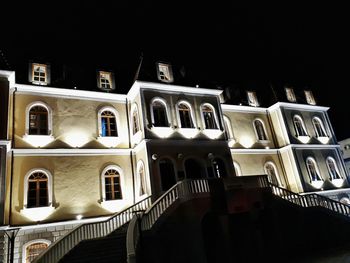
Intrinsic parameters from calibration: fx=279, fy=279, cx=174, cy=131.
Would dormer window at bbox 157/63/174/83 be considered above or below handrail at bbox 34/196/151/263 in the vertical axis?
above

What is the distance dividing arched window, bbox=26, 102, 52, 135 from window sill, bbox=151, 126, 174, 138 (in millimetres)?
6233

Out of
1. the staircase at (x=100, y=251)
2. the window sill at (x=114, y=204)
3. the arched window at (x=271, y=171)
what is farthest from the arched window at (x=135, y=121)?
the arched window at (x=271, y=171)

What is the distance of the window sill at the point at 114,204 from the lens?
16.5 m

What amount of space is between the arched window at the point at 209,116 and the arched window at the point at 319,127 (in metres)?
11.8

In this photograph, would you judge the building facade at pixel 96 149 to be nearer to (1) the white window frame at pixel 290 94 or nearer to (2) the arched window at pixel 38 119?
(2) the arched window at pixel 38 119

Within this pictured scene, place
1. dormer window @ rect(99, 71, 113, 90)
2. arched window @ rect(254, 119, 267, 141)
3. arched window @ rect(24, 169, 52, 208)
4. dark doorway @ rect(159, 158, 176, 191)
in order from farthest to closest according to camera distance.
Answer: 1. arched window @ rect(254, 119, 267, 141)
2. dormer window @ rect(99, 71, 113, 90)
3. dark doorway @ rect(159, 158, 176, 191)
4. arched window @ rect(24, 169, 52, 208)

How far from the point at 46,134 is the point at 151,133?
6.23m

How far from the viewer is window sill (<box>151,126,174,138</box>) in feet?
57.9

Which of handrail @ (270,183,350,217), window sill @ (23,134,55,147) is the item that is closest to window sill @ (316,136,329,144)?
handrail @ (270,183,350,217)

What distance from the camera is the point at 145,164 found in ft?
55.4

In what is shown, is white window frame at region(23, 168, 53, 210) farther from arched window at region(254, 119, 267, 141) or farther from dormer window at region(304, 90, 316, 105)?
dormer window at region(304, 90, 316, 105)

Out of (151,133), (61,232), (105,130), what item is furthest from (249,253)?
(105,130)

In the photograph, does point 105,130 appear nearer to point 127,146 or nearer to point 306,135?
point 127,146

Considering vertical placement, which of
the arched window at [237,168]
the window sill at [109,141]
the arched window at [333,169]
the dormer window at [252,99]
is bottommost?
the arched window at [333,169]
